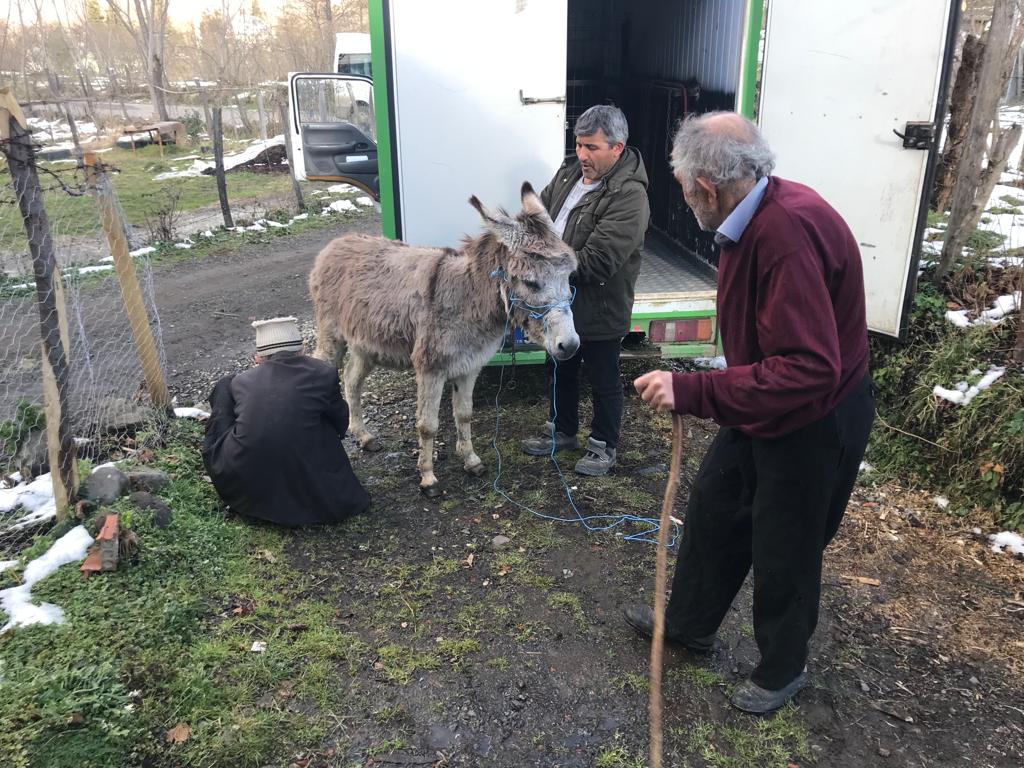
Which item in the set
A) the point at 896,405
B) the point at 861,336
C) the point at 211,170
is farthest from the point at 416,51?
the point at 211,170

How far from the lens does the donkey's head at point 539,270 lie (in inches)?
145

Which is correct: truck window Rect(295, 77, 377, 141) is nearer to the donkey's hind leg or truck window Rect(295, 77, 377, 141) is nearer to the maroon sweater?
the donkey's hind leg

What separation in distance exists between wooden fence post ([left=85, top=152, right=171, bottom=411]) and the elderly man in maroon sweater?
3.86 m

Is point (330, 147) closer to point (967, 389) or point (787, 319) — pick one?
point (967, 389)

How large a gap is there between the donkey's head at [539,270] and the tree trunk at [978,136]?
3.18 meters

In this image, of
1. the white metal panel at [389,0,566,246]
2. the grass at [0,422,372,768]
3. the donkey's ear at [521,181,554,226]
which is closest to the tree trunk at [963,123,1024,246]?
the white metal panel at [389,0,566,246]

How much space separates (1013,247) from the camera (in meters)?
5.36

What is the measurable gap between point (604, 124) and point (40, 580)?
11.9ft

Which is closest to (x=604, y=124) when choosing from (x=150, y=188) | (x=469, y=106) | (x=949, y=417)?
(x=469, y=106)

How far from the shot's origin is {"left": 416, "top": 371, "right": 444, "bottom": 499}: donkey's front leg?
4.20 metres

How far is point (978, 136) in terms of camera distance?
5121mm

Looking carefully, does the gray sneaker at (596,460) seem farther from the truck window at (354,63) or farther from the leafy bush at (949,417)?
the truck window at (354,63)

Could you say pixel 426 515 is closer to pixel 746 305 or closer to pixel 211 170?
pixel 746 305

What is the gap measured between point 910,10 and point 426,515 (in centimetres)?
416
